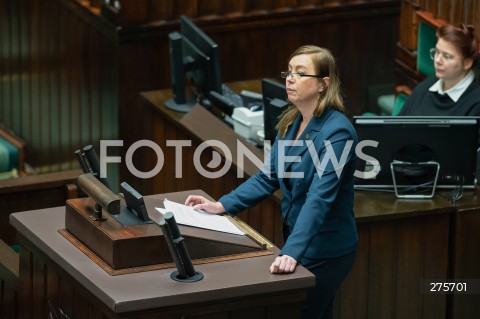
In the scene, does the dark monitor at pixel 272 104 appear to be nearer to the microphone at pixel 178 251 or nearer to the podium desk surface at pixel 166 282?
the podium desk surface at pixel 166 282

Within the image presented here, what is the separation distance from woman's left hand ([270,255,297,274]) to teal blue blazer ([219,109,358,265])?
0.24ft

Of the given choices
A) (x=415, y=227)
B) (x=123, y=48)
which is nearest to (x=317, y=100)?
(x=415, y=227)

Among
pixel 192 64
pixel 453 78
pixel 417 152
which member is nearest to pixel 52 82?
pixel 192 64

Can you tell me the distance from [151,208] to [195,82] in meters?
2.66

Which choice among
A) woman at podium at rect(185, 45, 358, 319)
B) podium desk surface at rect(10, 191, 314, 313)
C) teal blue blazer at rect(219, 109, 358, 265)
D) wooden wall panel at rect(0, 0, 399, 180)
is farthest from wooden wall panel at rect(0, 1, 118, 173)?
podium desk surface at rect(10, 191, 314, 313)

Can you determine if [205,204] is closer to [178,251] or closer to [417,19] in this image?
[178,251]

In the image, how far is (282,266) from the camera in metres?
4.05

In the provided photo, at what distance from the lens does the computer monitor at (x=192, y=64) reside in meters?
6.73

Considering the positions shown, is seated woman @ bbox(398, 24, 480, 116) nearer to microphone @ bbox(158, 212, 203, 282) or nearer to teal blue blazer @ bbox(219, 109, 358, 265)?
teal blue blazer @ bbox(219, 109, 358, 265)

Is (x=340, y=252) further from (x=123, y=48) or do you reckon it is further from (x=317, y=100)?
(x=123, y=48)

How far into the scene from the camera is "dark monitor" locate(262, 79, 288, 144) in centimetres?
588

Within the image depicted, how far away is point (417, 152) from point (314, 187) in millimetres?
1377

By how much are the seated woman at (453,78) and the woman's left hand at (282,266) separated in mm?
2247

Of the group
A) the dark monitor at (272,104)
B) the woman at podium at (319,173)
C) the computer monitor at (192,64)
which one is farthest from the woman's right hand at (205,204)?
the computer monitor at (192,64)
